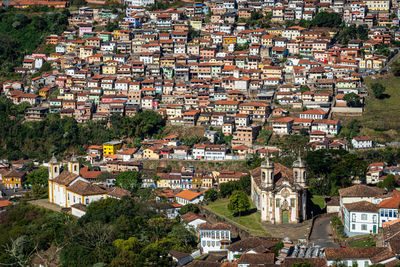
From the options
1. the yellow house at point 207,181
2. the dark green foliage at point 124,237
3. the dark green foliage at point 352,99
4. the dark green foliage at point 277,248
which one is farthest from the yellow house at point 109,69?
the dark green foliage at point 277,248

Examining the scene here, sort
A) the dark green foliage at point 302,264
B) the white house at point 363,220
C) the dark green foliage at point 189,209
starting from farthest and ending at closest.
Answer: the dark green foliage at point 189,209
the white house at point 363,220
the dark green foliage at point 302,264

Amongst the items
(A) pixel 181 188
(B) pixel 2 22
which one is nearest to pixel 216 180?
(A) pixel 181 188

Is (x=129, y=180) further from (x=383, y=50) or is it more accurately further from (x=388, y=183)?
(x=383, y=50)

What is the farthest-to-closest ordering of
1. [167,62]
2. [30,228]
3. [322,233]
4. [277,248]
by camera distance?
[167,62] → [30,228] → [322,233] → [277,248]

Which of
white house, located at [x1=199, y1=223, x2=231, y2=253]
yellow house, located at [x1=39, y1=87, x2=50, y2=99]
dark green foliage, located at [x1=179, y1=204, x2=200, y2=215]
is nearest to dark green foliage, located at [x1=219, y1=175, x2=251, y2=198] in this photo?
dark green foliage, located at [x1=179, y1=204, x2=200, y2=215]

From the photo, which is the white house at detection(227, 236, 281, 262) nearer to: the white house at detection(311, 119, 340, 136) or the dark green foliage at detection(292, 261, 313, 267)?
the dark green foliage at detection(292, 261, 313, 267)

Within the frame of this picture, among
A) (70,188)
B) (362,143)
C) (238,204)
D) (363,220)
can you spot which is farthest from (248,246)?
(362,143)

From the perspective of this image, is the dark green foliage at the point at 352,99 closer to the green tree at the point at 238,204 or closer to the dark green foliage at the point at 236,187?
the dark green foliage at the point at 236,187
